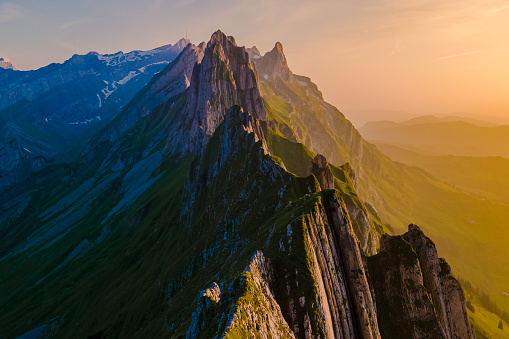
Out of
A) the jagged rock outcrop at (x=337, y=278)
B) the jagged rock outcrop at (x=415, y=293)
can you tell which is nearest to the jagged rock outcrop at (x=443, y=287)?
the jagged rock outcrop at (x=415, y=293)

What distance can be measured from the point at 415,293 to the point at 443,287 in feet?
42.2

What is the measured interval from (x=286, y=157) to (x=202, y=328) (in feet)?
436

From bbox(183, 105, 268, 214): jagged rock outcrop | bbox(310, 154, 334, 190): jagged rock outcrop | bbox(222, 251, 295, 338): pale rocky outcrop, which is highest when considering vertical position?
bbox(183, 105, 268, 214): jagged rock outcrop

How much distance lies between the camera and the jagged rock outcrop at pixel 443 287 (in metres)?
52.1

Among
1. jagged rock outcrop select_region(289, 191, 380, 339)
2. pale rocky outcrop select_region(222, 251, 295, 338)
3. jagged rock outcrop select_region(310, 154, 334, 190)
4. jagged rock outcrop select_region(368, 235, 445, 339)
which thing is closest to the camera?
pale rocky outcrop select_region(222, 251, 295, 338)

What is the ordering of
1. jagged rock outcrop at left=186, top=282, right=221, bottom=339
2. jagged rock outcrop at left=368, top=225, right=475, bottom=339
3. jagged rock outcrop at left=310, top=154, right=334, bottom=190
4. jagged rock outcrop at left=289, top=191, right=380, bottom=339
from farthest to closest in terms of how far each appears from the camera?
1. jagged rock outcrop at left=310, top=154, right=334, bottom=190
2. jagged rock outcrop at left=368, top=225, right=475, bottom=339
3. jagged rock outcrop at left=289, top=191, right=380, bottom=339
4. jagged rock outcrop at left=186, top=282, right=221, bottom=339

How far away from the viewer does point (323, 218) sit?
46.6 metres

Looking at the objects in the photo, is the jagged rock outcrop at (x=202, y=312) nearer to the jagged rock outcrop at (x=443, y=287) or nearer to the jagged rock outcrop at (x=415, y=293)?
the jagged rock outcrop at (x=415, y=293)

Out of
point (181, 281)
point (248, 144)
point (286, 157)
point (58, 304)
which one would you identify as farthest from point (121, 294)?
point (286, 157)

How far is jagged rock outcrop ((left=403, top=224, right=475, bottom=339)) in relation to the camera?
52.1m

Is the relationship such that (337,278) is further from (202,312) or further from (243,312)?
(202,312)

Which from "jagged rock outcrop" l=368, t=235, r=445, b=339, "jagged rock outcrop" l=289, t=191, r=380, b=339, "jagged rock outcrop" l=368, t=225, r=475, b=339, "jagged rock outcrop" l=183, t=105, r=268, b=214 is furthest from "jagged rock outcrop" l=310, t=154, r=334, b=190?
"jagged rock outcrop" l=289, t=191, r=380, b=339

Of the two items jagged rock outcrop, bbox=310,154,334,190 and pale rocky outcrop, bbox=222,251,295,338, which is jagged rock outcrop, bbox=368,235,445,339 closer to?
pale rocky outcrop, bbox=222,251,295,338

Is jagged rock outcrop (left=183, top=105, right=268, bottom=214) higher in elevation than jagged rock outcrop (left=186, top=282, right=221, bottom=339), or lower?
higher
